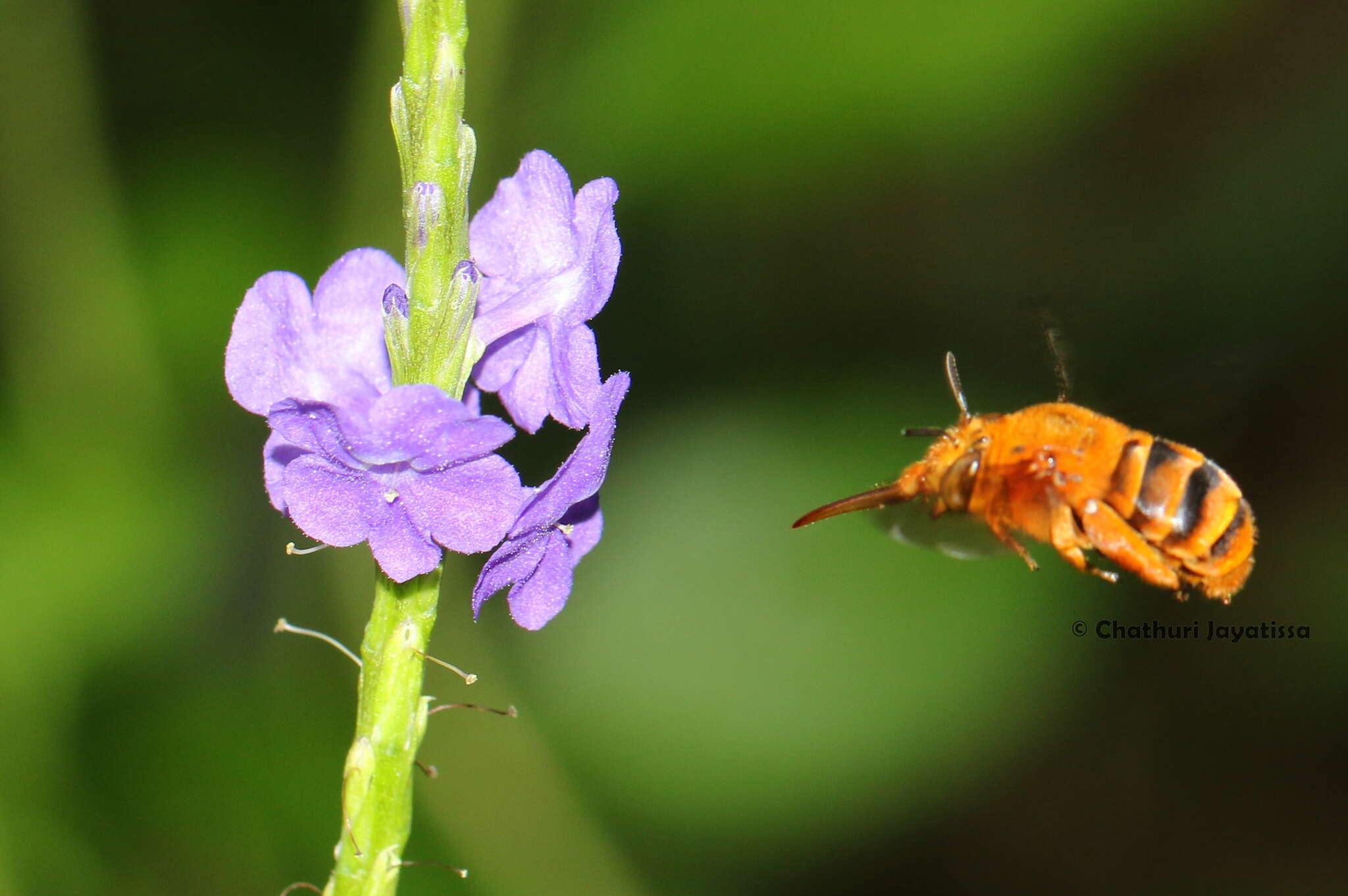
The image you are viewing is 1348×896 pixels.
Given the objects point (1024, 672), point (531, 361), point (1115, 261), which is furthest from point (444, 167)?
point (1115, 261)

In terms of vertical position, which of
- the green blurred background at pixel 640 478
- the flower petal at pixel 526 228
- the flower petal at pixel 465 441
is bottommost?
the green blurred background at pixel 640 478

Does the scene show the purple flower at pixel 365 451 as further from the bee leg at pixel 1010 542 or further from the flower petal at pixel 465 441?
the bee leg at pixel 1010 542

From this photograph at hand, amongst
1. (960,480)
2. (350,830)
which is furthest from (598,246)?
(350,830)

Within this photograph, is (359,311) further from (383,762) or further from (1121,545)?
(1121,545)

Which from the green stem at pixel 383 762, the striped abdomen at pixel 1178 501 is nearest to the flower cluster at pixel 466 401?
the green stem at pixel 383 762

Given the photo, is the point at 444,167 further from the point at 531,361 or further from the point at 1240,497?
the point at 1240,497

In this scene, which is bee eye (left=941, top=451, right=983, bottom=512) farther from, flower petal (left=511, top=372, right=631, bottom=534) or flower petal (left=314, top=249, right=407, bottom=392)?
flower petal (left=314, top=249, right=407, bottom=392)
